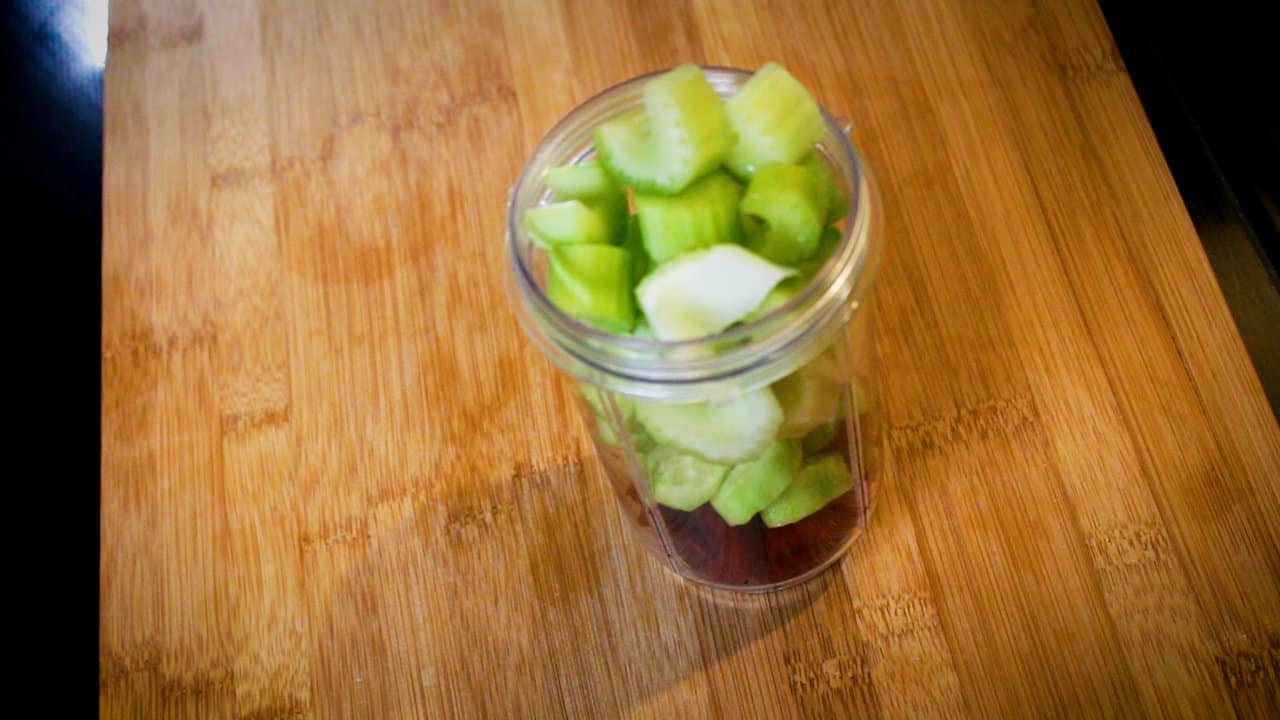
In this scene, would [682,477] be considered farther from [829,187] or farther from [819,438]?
[829,187]

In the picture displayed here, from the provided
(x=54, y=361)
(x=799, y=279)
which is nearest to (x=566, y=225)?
(x=799, y=279)

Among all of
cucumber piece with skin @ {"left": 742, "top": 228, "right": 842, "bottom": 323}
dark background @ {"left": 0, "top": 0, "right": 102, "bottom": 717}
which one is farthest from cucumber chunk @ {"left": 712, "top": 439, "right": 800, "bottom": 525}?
dark background @ {"left": 0, "top": 0, "right": 102, "bottom": 717}

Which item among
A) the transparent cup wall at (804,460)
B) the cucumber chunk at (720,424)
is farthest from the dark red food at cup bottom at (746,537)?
the cucumber chunk at (720,424)

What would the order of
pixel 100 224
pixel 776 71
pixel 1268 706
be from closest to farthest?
pixel 776 71, pixel 1268 706, pixel 100 224

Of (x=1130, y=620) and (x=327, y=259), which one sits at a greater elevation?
(x=327, y=259)

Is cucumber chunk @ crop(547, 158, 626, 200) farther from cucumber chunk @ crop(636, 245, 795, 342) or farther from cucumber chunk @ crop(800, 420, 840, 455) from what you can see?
cucumber chunk @ crop(800, 420, 840, 455)

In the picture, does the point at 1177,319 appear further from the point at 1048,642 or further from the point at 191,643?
the point at 191,643

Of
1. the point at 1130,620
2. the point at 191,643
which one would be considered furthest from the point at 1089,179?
the point at 191,643

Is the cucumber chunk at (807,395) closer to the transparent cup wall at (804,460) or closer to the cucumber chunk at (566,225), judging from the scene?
the transparent cup wall at (804,460)
